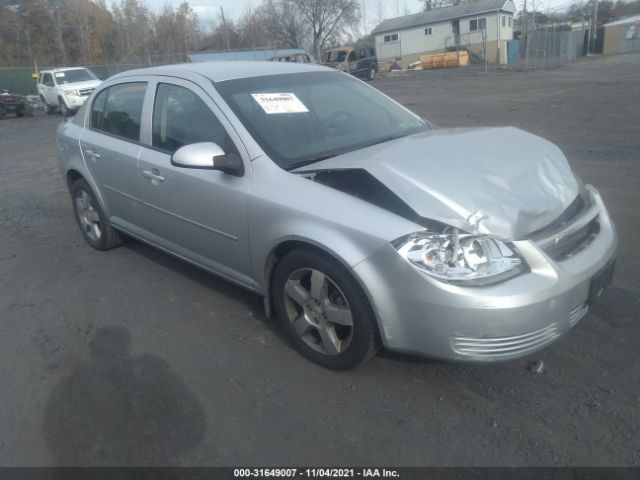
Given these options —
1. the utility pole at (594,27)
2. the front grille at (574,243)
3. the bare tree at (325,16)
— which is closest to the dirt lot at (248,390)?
the front grille at (574,243)

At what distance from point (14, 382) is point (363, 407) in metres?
2.10

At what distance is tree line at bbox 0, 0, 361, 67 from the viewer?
156ft

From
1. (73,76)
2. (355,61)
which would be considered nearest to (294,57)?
(355,61)

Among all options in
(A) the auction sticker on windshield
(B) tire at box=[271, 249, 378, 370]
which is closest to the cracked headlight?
(B) tire at box=[271, 249, 378, 370]

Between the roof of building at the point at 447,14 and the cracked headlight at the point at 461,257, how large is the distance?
48.2 m

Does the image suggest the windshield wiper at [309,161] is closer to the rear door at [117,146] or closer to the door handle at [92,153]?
the rear door at [117,146]

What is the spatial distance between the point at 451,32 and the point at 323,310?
50.7 meters

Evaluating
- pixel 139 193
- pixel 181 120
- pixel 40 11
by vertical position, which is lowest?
pixel 139 193

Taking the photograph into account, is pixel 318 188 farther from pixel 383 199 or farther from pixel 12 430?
pixel 12 430

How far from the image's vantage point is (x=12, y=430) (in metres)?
2.89

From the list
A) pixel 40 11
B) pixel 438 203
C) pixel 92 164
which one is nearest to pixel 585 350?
pixel 438 203

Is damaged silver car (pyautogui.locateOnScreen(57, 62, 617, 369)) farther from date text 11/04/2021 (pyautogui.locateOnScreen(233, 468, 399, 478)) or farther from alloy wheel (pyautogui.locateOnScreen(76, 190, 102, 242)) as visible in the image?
alloy wheel (pyautogui.locateOnScreen(76, 190, 102, 242))

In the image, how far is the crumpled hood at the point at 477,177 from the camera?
2.76m

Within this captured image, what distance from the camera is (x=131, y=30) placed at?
177 feet
